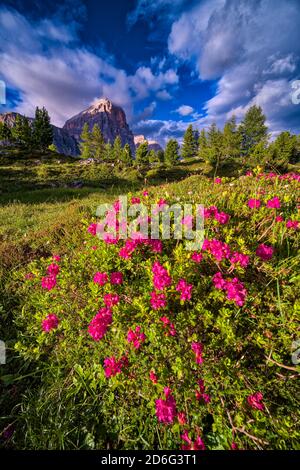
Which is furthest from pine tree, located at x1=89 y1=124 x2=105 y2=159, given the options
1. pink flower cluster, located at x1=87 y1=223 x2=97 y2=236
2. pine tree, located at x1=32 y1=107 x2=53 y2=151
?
pink flower cluster, located at x1=87 y1=223 x2=97 y2=236

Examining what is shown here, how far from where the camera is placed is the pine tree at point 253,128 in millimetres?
40812

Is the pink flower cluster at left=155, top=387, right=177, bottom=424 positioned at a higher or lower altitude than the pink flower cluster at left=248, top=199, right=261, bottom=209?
lower

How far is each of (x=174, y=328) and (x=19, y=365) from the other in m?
2.09

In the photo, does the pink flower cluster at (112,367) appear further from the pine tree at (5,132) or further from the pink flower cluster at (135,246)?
the pine tree at (5,132)

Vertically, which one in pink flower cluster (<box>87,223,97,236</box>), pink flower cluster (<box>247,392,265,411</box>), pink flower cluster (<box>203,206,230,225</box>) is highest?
pink flower cluster (<box>203,206,230,225</box>)

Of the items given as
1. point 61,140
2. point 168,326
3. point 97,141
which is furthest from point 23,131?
point 61,140

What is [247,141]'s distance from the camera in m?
43.3

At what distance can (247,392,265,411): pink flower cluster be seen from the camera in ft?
4.76

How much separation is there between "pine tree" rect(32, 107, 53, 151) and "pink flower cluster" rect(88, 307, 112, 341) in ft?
166

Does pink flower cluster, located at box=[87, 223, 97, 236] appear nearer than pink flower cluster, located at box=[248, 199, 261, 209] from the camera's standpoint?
No

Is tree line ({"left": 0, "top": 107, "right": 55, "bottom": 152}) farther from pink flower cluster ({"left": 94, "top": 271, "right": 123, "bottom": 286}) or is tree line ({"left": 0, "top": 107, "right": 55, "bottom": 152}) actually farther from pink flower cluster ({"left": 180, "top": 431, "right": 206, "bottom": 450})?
pink flower cluster ({"left": 180, "top": 431, "right": 206, "bottom": 450})

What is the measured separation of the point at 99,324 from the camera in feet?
5.73

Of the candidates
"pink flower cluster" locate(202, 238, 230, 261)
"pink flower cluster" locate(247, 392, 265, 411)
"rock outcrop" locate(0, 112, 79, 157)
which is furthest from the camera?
"rock outcrop" locate(0, 112, 79, 157)
